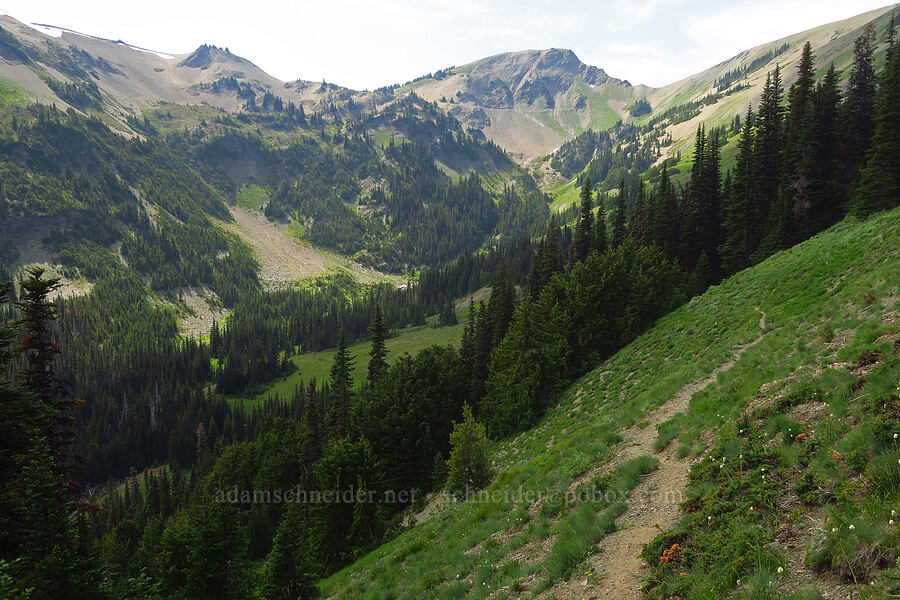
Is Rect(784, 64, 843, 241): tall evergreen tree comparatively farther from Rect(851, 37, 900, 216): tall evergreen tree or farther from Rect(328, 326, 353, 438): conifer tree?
Rect(328, 326, 353, 438): conifer tree

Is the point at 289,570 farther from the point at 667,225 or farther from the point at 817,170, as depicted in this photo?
the point at 667,225

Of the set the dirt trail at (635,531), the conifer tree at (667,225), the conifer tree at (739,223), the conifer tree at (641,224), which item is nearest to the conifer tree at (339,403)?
the dirt trail at (635,531)

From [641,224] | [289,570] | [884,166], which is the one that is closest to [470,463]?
[289,570]

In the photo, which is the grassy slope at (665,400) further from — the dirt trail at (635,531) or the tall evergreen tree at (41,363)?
the tall evergreen tree at (41,363)

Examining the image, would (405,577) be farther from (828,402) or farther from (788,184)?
(788,184)

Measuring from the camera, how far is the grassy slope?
1360 centimetres

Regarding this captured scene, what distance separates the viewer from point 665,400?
22.2 m

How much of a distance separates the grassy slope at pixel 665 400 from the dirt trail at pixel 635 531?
619mm

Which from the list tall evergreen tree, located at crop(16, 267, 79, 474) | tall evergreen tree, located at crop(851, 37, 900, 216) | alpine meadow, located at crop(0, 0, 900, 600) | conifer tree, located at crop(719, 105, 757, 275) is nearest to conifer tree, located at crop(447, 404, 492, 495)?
alpine meadow, located at crop(0, 0, 900, 600)

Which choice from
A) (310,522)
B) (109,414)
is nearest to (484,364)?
(310,522)

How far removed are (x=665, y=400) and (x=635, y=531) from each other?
41.4 ft

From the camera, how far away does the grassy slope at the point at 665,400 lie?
13602 mm

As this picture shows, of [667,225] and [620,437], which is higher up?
[667,225]

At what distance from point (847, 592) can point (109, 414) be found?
7253 inches
